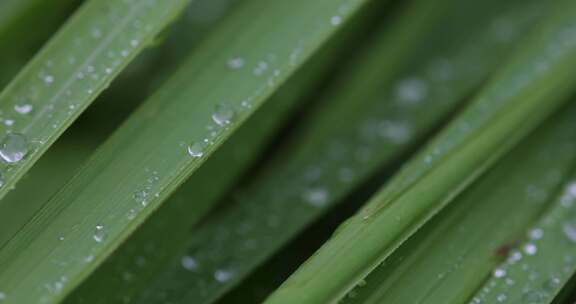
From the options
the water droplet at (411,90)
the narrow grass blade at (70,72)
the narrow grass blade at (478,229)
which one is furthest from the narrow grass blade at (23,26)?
the narrow grass blade at (478,229)

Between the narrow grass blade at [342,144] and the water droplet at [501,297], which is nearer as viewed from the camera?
the water droplet at [501,297]

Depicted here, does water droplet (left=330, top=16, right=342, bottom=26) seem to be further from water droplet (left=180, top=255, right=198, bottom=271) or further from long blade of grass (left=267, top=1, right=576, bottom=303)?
water droplet (left=180, top=255, right=198, bottom=271)

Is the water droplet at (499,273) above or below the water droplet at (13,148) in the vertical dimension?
below

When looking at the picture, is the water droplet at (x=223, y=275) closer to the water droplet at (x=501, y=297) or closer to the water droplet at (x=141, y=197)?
the water droplet at (x=141, y=197)

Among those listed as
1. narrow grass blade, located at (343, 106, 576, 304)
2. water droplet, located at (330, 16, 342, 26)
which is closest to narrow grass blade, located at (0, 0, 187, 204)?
water droplet, located at (330, 16, 342, 26)

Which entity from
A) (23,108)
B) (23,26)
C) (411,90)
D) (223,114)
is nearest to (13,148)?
(23,108)

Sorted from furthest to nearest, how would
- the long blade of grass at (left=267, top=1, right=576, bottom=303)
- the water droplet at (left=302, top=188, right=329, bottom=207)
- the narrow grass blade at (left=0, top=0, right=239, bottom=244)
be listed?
the narrow grass blade at (left=0, top=0, right=239, bottom=244), the water droplet at (left=302, top=188, right=329, bottom=207), the long blade of grass at (left=267, top=1, right=576, bottom=303)
